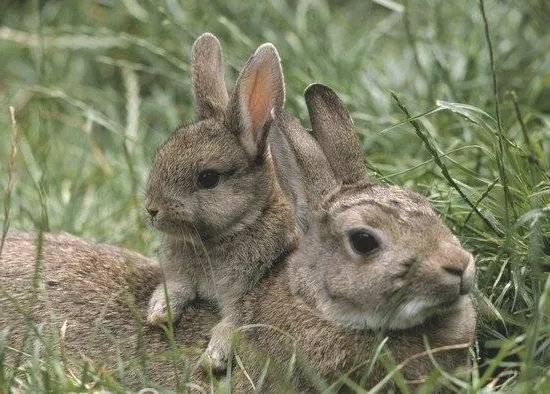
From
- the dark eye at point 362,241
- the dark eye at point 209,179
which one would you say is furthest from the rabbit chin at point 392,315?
the dark eye at point 209,179

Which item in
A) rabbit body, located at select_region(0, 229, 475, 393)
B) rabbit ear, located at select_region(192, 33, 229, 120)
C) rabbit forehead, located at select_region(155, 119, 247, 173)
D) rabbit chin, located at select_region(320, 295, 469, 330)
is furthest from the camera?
rabbit ear, located at select_region(192, 33, 229, 120)

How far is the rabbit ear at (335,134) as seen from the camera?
5.83 meters

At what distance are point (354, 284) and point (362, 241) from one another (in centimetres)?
19

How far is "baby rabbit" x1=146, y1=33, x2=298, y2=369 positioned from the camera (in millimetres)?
6012

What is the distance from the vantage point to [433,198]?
21.0 ft

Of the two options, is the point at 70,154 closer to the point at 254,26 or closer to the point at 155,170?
the point at 254,26

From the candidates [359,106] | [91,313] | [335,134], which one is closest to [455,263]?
[335,134]

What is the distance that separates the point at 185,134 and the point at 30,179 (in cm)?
280

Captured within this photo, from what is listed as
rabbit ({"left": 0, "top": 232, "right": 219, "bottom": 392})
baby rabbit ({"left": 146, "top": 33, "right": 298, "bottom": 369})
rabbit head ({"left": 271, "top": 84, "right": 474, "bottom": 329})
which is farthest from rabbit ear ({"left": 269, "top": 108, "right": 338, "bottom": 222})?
rabbit ({"left": 0, "top": 232, "right": 219, "bottom": 392})

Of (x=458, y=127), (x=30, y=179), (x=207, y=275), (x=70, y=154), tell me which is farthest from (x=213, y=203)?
(x=70, y=154)

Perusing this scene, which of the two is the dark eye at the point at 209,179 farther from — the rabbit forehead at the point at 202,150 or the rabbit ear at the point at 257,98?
the rabbit ear at the point at 257,98

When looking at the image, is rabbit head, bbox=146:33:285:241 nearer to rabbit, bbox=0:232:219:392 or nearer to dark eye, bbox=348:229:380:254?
rabbit, bbox=0:232:219:392

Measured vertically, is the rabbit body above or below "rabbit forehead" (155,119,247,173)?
below

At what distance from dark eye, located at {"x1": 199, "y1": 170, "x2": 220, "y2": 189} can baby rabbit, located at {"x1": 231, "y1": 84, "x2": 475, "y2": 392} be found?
505 millimetres
